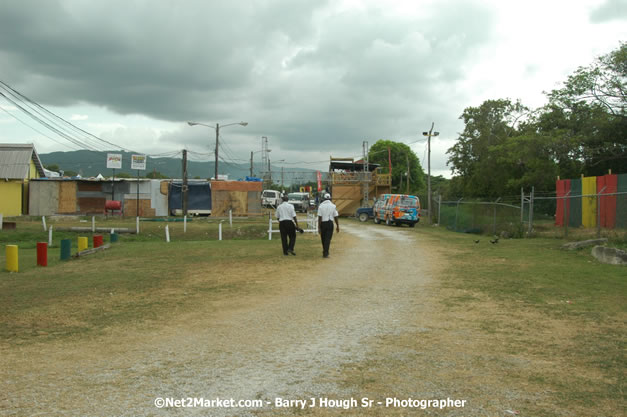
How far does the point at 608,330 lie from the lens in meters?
6.66

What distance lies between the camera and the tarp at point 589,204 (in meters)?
23.8

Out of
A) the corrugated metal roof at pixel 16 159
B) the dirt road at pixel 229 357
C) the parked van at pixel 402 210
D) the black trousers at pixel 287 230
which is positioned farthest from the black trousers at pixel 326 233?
the corrugated metal roof at pixel 16 159

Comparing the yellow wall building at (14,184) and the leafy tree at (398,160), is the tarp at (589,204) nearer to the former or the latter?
the yellow wall building at (14,184)

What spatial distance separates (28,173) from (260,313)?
42.2 m

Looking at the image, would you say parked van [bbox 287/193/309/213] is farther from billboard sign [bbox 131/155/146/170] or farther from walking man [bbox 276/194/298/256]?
walking man [bbox 276/194/298/256]

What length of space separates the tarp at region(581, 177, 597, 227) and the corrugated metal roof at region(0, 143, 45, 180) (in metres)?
38.7

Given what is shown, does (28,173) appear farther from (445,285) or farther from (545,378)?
(545,378)

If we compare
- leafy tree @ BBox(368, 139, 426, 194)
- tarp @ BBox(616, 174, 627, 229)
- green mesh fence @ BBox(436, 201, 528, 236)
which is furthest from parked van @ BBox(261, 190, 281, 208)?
leafy tree @ BBox(368, 139, 426, 194)

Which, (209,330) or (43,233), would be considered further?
(43,233)

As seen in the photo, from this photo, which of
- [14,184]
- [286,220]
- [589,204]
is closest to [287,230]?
[286,220]

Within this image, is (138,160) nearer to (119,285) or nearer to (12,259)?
(12,259)

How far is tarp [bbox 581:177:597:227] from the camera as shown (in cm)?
2383

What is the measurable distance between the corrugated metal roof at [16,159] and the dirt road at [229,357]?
3959cm

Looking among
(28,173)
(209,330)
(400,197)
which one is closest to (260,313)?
(209,330)
